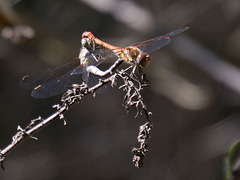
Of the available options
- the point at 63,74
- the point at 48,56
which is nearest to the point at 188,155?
the point at 48,56

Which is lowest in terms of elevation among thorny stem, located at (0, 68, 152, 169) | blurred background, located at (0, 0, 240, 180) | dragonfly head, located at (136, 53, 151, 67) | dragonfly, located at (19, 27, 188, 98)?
thorny stem, located at (0, 68, 152, 169)

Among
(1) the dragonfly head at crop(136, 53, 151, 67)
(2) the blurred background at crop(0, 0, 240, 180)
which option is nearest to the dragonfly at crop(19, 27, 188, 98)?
(1) the dragonfly head at crop(136, 53, 151, 67)

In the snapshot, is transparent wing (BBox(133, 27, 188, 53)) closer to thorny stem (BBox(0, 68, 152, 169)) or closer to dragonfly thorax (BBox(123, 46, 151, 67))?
dragonfly thorax (BBox(123, 46, 151, 67))

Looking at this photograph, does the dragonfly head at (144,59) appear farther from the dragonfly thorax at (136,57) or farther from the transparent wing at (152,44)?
the transparent wing at (152,44)

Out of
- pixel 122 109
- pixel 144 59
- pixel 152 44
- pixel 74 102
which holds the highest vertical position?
pixel 122 109

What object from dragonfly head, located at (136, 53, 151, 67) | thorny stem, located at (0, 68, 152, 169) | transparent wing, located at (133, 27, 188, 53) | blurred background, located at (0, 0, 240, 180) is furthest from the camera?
blurred background, located at (0, 0, 240, 180)

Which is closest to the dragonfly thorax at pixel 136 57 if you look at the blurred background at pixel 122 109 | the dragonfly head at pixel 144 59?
the dragonfly head at pixel 144 59

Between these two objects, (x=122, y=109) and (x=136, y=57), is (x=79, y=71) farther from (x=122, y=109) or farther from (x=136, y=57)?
(x=122, y=109)

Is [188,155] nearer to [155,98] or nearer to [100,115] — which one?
[155,98]

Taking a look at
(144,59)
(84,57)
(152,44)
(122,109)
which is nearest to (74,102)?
(144,59)
